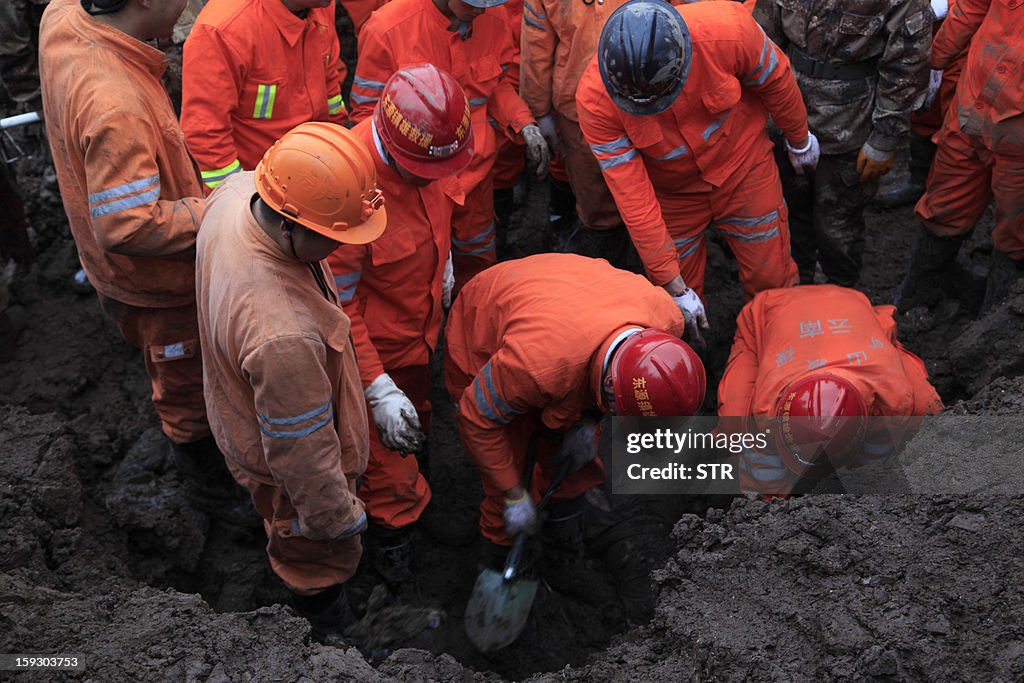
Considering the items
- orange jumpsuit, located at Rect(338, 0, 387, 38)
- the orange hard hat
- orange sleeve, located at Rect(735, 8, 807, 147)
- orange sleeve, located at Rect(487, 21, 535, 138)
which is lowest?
orange sleeve, located at Rect(487, 21, 535, 138)

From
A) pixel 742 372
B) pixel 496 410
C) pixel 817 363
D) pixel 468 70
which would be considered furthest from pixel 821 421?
pixel 468 70

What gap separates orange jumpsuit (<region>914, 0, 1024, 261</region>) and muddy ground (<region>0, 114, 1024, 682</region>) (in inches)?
17.2

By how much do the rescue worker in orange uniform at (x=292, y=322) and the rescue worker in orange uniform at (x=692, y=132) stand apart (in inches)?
55.5

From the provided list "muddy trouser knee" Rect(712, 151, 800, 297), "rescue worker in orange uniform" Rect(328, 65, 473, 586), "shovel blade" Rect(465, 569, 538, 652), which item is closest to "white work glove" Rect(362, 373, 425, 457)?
"rescue worker in orange uniform" Rect(328, 65, 473, 586)

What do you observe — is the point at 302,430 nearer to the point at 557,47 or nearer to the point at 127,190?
the point at 127,190

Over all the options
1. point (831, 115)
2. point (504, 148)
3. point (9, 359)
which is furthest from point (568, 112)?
point (9, 359)

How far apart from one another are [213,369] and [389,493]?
939mm

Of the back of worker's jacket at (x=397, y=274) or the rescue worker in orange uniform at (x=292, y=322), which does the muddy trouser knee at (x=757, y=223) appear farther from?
the rescue worker in orange uniform at (x=292, y=322)

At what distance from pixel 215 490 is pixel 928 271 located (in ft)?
11.3

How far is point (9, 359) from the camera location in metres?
4.34

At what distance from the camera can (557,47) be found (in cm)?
429

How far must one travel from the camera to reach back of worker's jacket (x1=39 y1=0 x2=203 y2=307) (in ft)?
9.50

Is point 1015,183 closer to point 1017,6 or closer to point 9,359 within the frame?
point 1017,6

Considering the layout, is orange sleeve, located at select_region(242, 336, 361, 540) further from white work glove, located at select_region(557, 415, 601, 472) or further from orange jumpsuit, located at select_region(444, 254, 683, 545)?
white work glove, located at select_region(557, 415, 601, 472)
